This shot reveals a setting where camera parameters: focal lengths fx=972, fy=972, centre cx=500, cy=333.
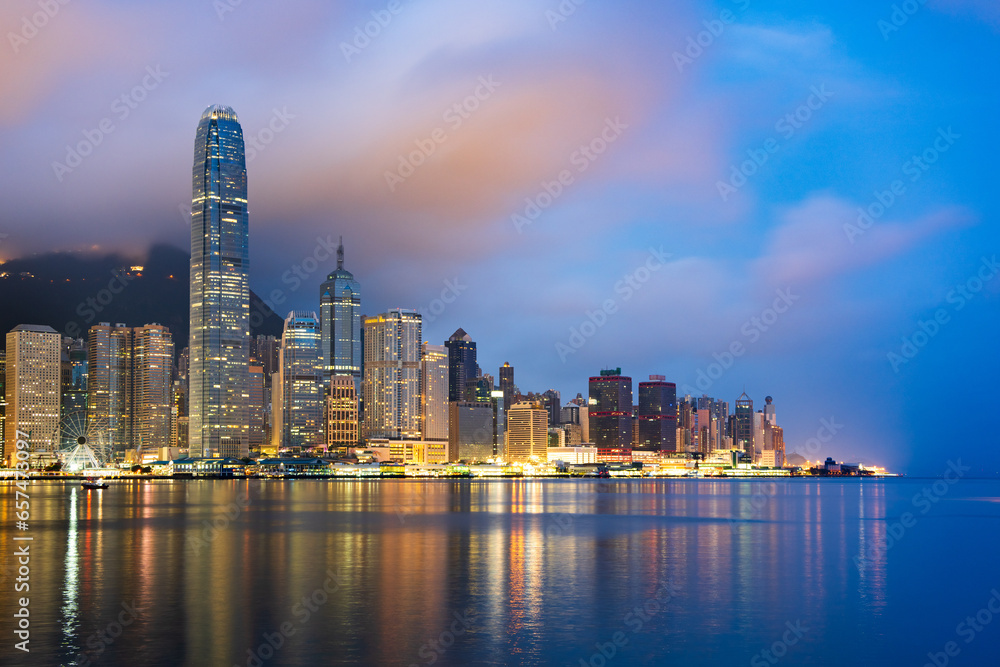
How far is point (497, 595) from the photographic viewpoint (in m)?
51.3

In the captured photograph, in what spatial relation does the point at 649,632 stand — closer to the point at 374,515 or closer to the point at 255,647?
the point at 255,647

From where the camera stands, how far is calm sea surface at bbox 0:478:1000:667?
38656mm

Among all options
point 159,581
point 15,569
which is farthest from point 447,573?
point 15,569

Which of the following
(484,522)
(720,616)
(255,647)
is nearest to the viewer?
(255,647)

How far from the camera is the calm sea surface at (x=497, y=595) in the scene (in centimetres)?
3866

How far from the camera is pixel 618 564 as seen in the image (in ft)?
211

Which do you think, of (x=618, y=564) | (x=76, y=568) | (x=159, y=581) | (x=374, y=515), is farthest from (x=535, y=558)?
(x=374, y=515)

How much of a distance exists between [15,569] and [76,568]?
3.54 meters

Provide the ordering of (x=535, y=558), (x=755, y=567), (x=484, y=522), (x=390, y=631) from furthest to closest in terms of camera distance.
→ (x=484, y=522) → (x=535, y=558) → (x=755, y=567) → (x=390, y=631)

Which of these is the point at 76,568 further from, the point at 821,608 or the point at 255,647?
the point at 821,608

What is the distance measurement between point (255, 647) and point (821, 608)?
1086 inches

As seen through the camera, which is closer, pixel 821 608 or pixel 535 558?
pixel 821 608

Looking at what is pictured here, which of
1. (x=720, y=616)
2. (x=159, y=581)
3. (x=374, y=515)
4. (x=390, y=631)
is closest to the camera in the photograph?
(x=390, y=631)

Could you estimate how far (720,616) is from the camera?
4591 centimetres
